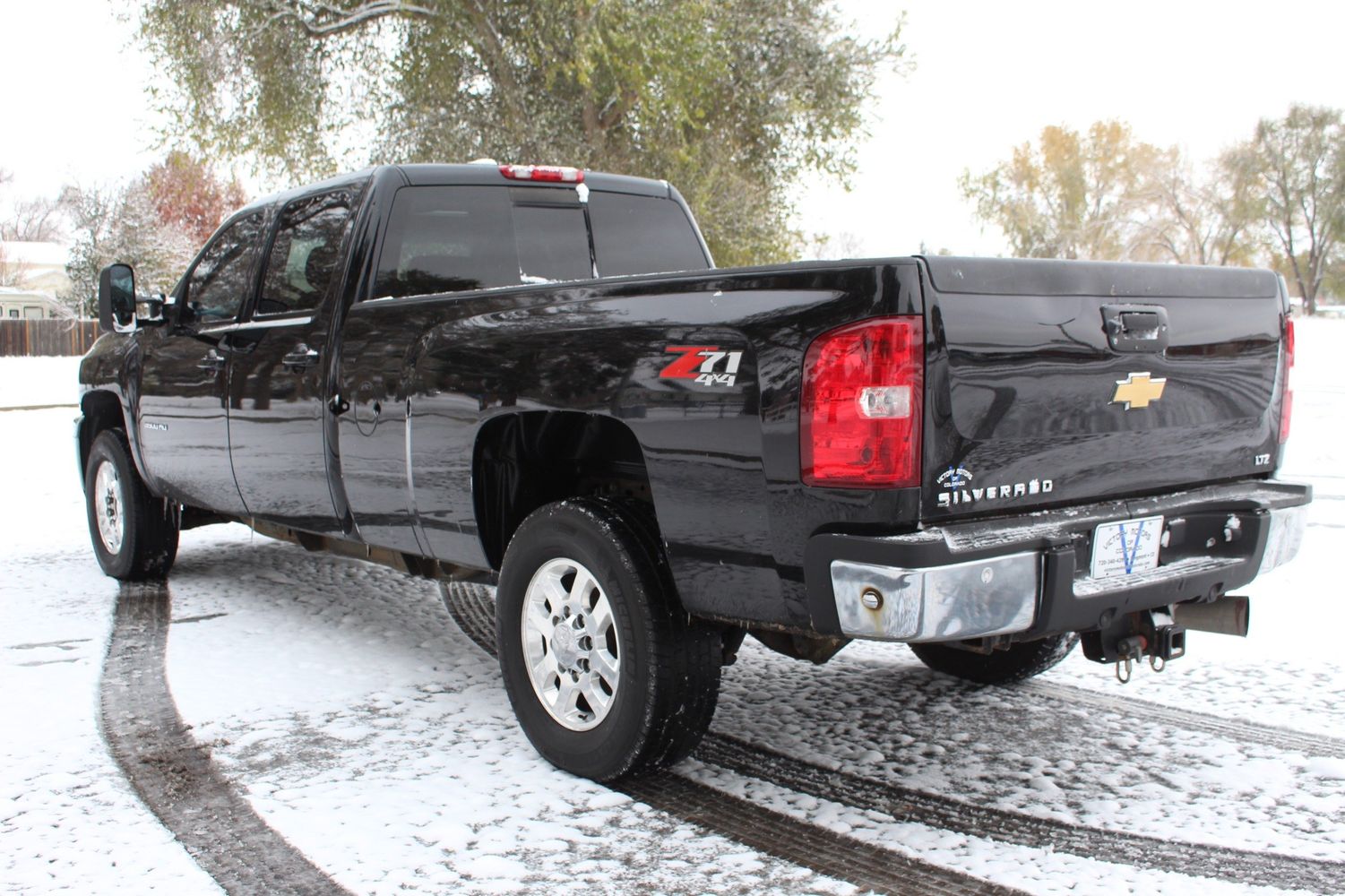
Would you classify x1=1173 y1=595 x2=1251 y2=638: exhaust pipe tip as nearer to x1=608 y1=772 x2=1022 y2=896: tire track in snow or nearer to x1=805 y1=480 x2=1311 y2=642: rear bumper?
x1=805 y1=480 x2=1311 y2=642: rear bumper

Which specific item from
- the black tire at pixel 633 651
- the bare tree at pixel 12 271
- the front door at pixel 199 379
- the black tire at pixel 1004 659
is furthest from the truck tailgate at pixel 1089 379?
the bare tree at pixel 12 271

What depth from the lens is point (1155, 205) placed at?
212ft

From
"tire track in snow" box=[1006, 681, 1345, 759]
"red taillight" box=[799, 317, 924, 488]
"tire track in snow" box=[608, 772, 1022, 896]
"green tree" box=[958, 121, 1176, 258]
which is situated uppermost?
"green tree" box=[958, 121, 1176, 258]

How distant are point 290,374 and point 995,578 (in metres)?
3.14

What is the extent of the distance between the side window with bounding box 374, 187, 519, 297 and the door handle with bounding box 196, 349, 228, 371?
3.78 feet

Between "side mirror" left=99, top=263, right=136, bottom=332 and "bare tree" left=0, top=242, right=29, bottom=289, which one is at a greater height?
"bare tree" left=0, top=242, right=29, bottom=289

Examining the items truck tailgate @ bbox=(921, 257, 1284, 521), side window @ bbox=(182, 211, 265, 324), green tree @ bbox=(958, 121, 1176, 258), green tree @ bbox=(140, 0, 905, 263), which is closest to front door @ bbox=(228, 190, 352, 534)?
side window @ bbox=(182, 211, 265, 324)

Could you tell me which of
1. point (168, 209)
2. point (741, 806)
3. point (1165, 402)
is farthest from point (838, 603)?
point (168, 209)

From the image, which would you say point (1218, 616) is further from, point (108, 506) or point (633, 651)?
point (108, 506)

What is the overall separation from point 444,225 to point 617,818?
2.62 meters

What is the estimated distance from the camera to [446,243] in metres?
5.04

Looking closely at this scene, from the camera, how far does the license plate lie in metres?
3.24

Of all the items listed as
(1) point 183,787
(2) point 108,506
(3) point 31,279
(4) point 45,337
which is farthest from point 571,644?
(3) point 31,279

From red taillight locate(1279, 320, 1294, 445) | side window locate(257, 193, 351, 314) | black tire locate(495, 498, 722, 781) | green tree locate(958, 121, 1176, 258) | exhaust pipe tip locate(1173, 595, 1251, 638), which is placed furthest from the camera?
green tree locate(958, 121, 1176, 258)
